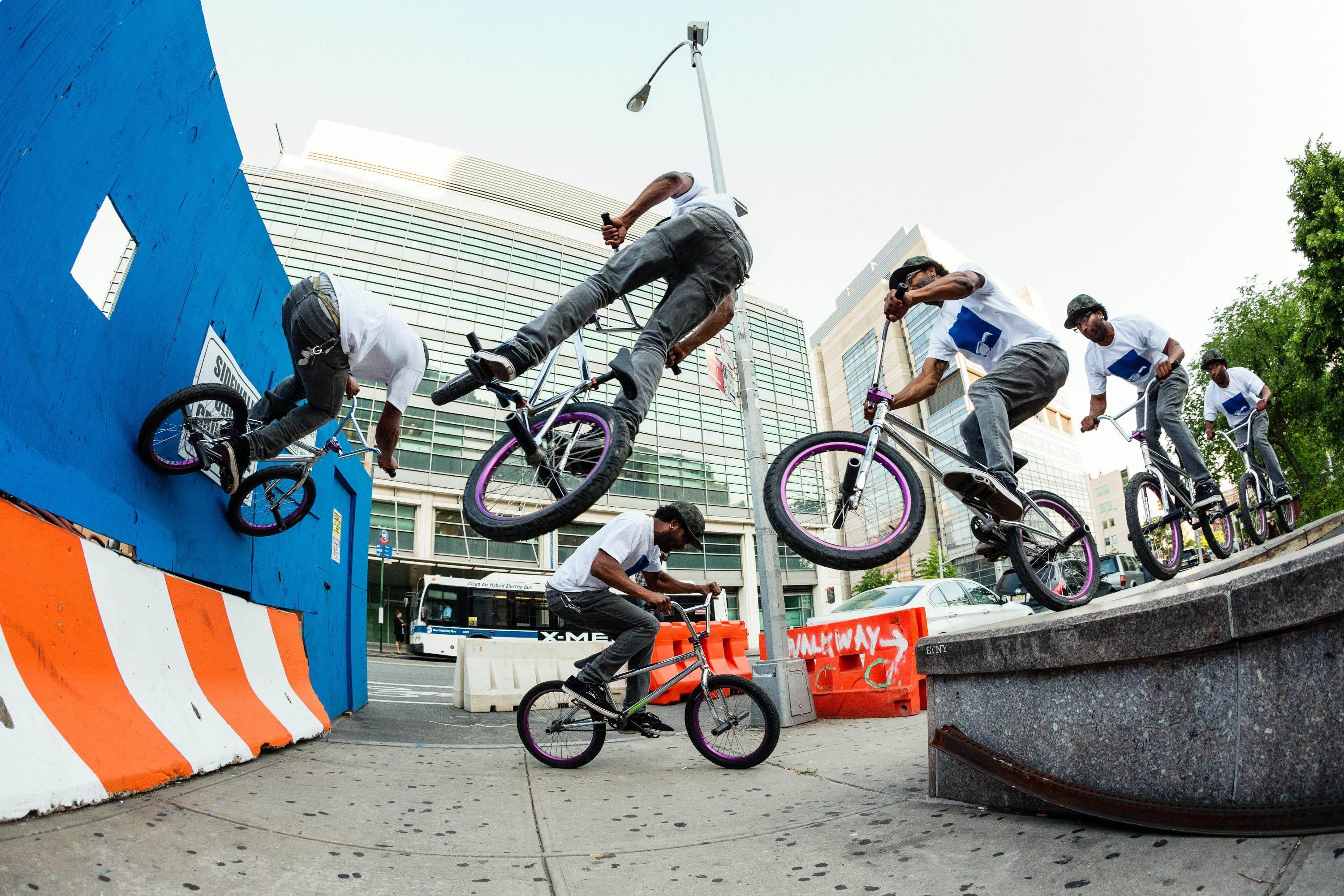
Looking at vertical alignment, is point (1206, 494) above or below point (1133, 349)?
below

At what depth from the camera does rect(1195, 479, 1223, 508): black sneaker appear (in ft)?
20.5

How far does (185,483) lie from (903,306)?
4.34 meters

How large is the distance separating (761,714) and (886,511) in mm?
1977

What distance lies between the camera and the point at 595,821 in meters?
3.43

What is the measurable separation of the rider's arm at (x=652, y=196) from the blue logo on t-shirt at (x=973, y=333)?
6.93 feet

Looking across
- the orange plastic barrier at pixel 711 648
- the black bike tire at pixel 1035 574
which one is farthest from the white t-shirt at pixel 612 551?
the orange plastic barrier at pixel 711 648

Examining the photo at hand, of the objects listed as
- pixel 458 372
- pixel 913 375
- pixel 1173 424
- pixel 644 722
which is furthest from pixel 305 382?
pixel 458 372

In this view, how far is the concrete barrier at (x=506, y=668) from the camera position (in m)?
8.84

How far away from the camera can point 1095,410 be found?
20.6 feet

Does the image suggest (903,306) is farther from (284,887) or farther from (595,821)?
(284,887)

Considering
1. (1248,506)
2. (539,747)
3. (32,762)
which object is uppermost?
(1248,506)

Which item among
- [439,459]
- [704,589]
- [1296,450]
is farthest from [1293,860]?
[1296,450]

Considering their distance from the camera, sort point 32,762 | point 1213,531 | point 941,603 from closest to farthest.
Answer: point 32,762 → point 1213,531 → point 941,603

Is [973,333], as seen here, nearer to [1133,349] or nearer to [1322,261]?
[1133,349]
